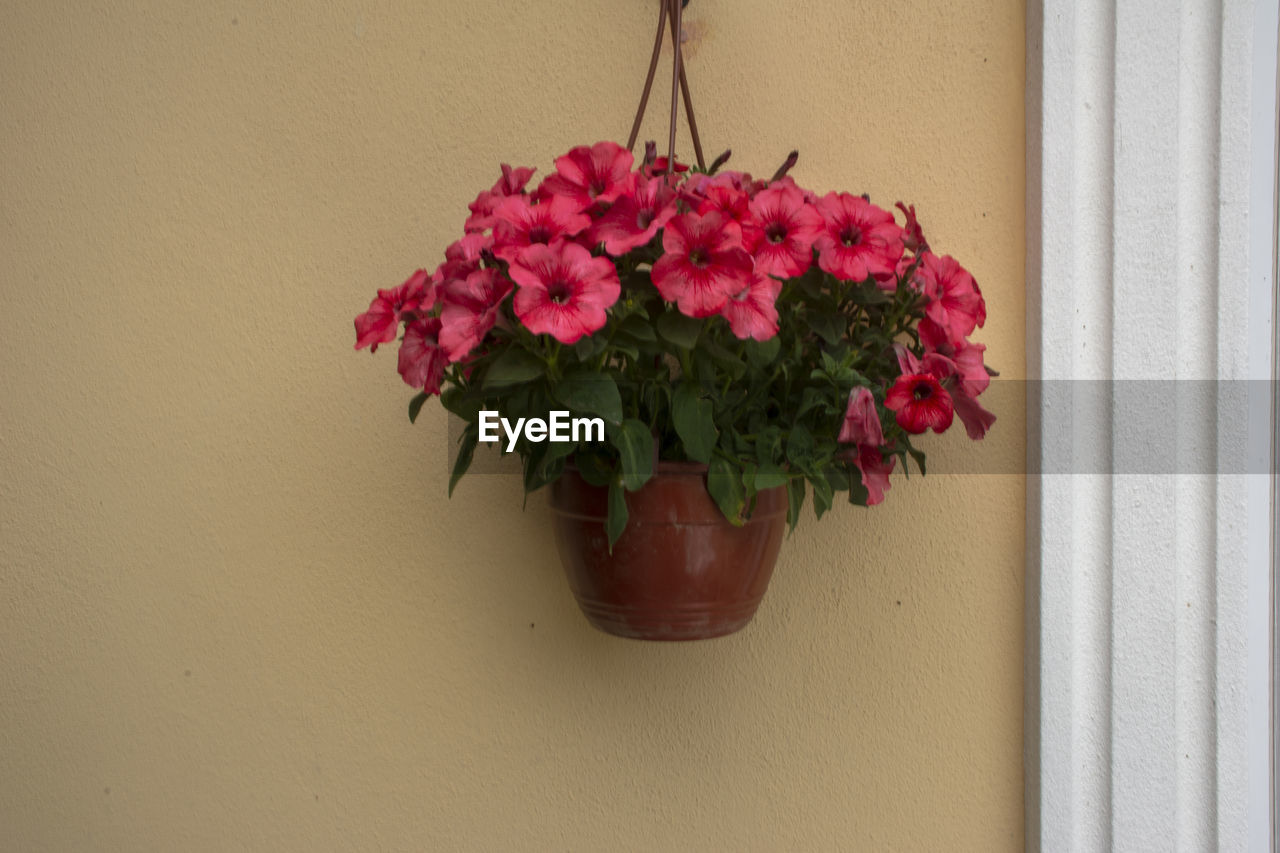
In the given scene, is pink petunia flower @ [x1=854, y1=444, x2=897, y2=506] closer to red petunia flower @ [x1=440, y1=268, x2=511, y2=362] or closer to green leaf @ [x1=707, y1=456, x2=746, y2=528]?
green leaf @ [x1=707, y1=456, x2=746, y2=528]

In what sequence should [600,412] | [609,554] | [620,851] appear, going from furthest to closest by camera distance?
[620,851] < [609,554] < [600,412]

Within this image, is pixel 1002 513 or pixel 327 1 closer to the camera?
pixel 1002 513

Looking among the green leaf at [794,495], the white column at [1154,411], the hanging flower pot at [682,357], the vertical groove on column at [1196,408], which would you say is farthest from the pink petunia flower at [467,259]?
the vertical groove on column at [1196,408]

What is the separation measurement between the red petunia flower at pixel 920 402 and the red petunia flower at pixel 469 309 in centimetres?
31

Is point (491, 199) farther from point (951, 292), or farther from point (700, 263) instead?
point (951, 292)

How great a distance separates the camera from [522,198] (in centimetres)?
69

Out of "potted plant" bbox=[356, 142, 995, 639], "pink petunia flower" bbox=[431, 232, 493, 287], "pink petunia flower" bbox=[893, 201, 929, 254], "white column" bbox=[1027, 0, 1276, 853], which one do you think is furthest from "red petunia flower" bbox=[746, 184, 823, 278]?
"white column" bbox=[1027, 0, 1276, 853]

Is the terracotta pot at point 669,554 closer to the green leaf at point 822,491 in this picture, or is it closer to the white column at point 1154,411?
the green leaf at point 822,491

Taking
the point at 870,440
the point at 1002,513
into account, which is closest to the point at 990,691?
the point at 1002,513

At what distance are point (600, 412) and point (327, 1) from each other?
700 millimetres

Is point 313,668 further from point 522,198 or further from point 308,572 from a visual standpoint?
point 522,198

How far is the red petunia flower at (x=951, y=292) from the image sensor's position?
2.40 ft

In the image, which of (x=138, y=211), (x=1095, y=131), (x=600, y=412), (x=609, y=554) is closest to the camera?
(x=600, y=412)

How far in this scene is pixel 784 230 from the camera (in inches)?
27.4
